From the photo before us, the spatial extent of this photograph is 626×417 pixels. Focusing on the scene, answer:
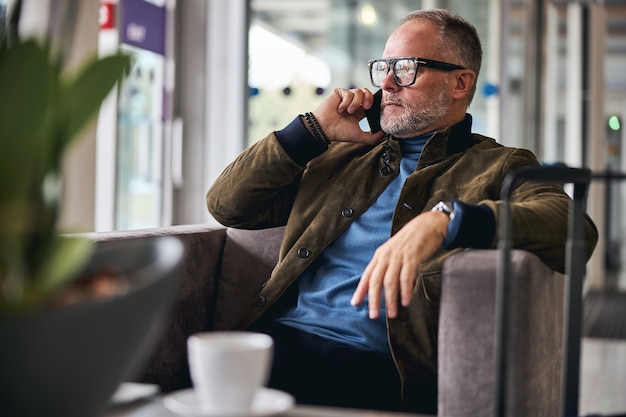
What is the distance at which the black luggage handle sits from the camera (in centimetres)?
117

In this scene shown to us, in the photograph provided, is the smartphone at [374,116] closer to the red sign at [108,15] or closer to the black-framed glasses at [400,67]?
the black-framed glasses at [400,67]

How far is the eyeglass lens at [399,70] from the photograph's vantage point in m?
2.21

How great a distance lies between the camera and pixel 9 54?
22.6 inches

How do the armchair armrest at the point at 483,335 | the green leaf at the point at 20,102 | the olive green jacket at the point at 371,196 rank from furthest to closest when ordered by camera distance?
the olive green jacket at the point at 371,196 → the armchair armrest at the point at 483,335 → the green leaf at the point at 20,102

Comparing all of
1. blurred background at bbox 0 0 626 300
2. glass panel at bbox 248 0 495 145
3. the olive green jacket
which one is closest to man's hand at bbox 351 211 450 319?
the olive green jacket

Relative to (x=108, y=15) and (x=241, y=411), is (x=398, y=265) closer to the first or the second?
(x=241, y=411)

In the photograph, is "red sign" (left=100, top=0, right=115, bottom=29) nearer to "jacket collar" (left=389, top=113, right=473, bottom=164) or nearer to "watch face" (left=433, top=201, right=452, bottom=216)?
"jacket collar" (left=389, top=113, right=473, bottom=164)

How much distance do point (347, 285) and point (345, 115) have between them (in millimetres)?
495

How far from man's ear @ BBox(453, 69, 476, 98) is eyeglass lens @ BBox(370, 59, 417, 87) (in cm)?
15

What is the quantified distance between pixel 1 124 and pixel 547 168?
0.85 metres

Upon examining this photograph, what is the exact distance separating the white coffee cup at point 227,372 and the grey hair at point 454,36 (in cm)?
164

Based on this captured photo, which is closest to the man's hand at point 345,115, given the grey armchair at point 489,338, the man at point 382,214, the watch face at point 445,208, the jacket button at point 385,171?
the man at point 382,214

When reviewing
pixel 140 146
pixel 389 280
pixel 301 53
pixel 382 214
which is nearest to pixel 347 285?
pixel 382 214

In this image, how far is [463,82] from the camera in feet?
7.62
